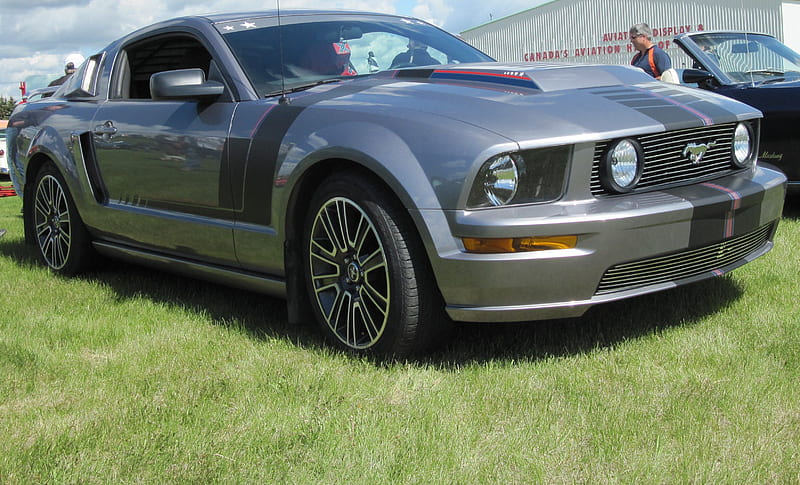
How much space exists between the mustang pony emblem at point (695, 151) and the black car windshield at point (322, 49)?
1.48 metres

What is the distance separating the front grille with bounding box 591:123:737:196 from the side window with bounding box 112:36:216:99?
2549 mm

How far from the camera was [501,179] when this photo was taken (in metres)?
2.94

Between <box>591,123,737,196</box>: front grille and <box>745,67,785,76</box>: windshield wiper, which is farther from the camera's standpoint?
<box>745,67,785,76</box>: windshield wiper

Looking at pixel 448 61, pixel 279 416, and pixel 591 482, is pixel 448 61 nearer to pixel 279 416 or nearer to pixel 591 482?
pixel 279 416

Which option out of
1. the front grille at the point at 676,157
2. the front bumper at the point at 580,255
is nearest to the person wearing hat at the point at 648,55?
the front grille at the point at 676,157

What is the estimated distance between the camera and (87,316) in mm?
4324

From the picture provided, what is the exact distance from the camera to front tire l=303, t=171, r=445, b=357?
3.15 meters

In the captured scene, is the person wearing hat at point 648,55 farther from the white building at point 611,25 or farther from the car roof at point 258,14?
the white building at point 611,25

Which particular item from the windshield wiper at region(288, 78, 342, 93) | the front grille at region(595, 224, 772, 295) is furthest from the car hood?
the front grille at region(595, 224, 772, 295)

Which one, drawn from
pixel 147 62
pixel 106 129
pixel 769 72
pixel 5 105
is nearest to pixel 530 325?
pixel 106 129

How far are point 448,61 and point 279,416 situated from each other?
2.33 metres

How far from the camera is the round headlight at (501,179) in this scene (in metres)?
2.93

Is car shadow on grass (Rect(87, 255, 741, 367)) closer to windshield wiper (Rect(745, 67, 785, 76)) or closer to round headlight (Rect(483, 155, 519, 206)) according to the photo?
round headlight (Rect(483, 155, 519, 206))

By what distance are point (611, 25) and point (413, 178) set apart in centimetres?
3901
